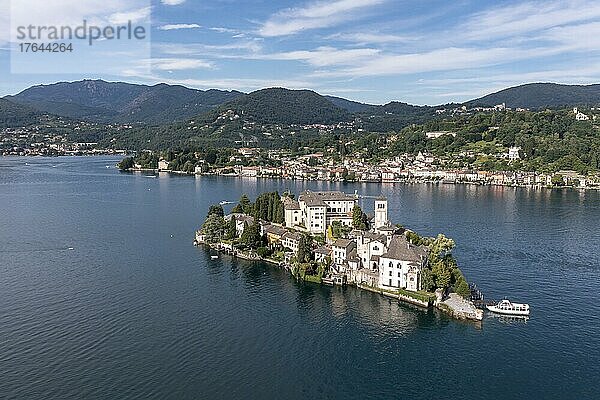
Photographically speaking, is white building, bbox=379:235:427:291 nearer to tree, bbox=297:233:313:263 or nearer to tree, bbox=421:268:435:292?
tree, bbox=421:268:435:292

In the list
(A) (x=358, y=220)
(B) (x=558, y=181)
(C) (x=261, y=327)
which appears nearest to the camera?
(C) (x=261, y=327)

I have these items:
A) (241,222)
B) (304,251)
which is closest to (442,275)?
(304,251)

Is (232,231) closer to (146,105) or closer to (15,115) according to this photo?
A: (15,115)

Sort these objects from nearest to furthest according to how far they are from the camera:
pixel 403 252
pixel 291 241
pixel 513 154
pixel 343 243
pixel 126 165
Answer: pixel 403 252, pixel 343 243, pixel 291 241, pixel 513 154, pixel 126 165

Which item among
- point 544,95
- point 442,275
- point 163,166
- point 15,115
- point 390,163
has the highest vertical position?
point 544,95

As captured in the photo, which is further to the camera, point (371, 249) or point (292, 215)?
point (292, 215)

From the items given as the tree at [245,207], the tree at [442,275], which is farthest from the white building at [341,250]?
the tree at [245,207]

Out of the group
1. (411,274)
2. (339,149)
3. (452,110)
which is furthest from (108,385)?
(452,110)
